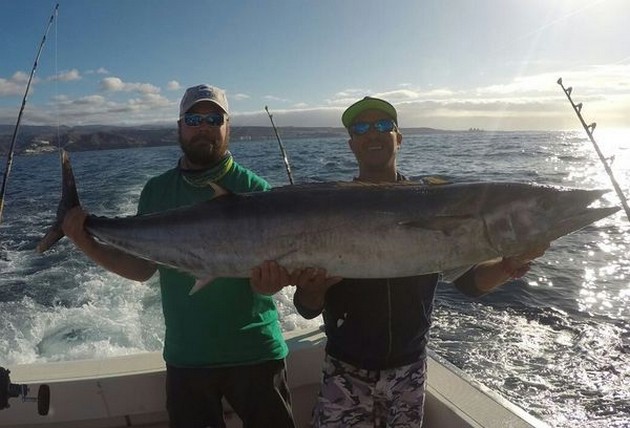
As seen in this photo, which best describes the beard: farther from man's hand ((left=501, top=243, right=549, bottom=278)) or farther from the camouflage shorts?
man's hand ((left=501, top=243, right=549, bottom=278))

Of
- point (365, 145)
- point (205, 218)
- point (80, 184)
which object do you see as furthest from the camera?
point (80, 184)

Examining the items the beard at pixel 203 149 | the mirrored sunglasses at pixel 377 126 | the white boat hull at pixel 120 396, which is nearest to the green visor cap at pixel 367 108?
the mirrored sunglasses at pixel 377 126

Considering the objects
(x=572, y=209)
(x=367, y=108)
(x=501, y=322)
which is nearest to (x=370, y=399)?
(x=572, y=209)

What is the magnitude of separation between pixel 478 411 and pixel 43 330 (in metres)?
5.73

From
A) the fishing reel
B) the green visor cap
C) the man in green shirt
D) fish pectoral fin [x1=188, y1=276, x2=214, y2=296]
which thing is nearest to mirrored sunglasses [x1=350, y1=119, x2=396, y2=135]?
the green visor cap

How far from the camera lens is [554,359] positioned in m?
5.96

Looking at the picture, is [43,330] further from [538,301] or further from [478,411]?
[538,301]

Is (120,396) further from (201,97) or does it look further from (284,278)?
(201,97)

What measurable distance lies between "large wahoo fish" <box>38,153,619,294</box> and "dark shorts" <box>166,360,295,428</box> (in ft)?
1.85

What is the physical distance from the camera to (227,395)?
2.92 m

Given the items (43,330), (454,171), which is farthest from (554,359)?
(454,171)

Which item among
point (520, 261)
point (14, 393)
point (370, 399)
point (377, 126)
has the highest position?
point (377, 126)

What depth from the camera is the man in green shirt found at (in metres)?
2.83

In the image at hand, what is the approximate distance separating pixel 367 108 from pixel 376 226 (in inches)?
31.3
